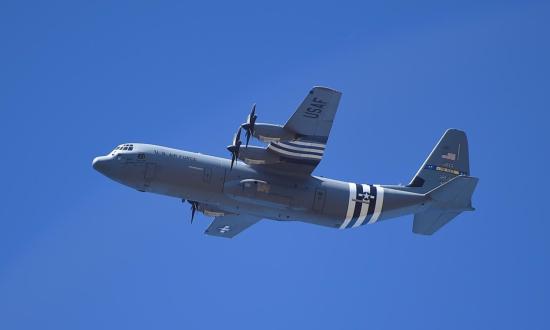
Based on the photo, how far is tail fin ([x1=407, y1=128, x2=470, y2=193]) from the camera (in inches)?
1412

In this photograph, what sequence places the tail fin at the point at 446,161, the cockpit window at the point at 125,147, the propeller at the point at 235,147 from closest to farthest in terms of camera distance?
1. the propeller at the point at 235,147
2. the cockpit window at the point at 125,147
3. the tail fin at the point at 446,161

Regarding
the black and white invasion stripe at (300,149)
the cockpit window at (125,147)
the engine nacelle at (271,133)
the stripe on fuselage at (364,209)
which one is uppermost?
the engine nacelle at (271,133)

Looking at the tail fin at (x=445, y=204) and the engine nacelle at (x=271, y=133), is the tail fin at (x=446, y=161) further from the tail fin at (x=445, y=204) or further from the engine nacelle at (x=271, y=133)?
the engine nacelle at (x=271, y=133)

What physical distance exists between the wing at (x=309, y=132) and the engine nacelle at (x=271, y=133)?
0.22 m

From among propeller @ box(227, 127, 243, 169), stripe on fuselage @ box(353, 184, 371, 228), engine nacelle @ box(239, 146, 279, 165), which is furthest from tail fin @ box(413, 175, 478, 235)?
propeller @ box(227, 127, 243, 169)

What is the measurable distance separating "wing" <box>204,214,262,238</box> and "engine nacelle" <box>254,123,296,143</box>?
6.94m

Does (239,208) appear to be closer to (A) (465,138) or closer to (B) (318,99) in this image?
(B) (318,99)

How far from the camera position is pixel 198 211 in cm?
3644

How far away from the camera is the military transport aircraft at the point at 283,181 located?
103 ft

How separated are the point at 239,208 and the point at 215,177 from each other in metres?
1.93

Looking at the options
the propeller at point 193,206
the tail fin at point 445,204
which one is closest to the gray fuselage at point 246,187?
the tail fin at point 445,204

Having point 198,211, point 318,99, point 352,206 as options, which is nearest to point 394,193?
point 352,206

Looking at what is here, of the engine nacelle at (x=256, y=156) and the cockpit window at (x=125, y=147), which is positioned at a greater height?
the engine nacelle at (x=256, y=156)

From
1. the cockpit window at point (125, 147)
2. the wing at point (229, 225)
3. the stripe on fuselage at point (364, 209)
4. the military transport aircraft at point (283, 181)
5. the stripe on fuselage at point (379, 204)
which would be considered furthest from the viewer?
the wing at point (229, 225)
